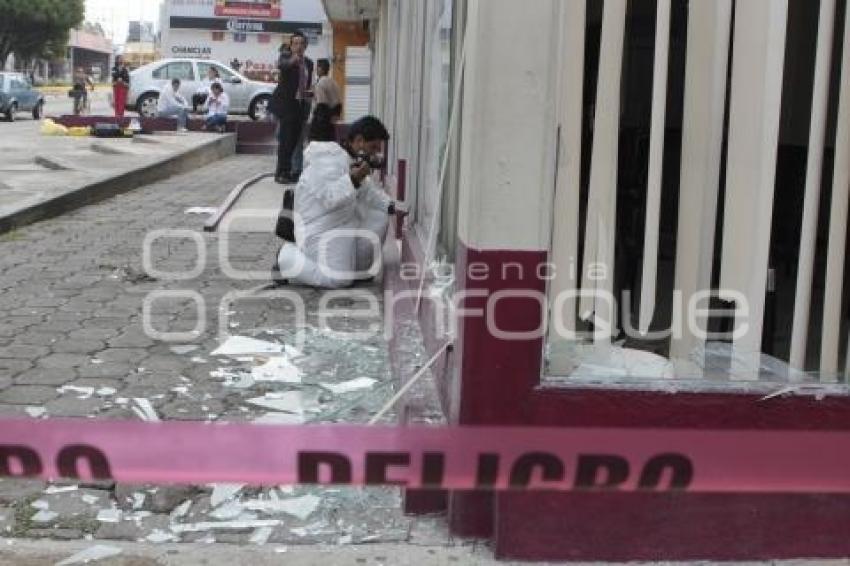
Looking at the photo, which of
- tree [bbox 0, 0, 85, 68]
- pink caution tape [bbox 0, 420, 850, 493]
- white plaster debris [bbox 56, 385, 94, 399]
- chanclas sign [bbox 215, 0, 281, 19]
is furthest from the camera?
tree [bbox 0, 0, 85, 68]

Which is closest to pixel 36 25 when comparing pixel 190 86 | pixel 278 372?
pixel 190 86

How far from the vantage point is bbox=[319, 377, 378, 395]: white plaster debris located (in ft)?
15.8

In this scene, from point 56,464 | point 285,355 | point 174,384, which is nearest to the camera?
point 56,464

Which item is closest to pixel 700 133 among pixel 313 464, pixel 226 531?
pixel 313 464

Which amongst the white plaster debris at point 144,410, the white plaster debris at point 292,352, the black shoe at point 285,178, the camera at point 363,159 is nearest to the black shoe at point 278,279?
the camera at point 363,159

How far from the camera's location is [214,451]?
8.11ft

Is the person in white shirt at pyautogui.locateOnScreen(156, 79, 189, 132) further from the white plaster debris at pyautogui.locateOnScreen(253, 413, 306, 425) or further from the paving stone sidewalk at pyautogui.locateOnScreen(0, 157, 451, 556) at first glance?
the white plaster debris at pyautogui.locateOnScreen(253, 413, 306, 425)

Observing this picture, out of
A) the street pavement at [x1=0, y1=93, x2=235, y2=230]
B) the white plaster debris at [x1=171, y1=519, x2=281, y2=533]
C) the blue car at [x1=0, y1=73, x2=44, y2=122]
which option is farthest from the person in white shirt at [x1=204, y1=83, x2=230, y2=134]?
the white plaster debris at [x1=171, y1=519, x2=281, y2=533]

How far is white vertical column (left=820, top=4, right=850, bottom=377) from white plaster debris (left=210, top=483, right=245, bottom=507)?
2150mm

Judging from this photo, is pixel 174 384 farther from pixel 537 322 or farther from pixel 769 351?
pixel 769 351

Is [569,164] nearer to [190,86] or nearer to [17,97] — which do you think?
[190,86]

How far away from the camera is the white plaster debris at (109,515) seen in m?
3.49

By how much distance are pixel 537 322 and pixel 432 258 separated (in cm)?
177

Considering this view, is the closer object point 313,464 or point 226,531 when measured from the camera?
point 313,464
